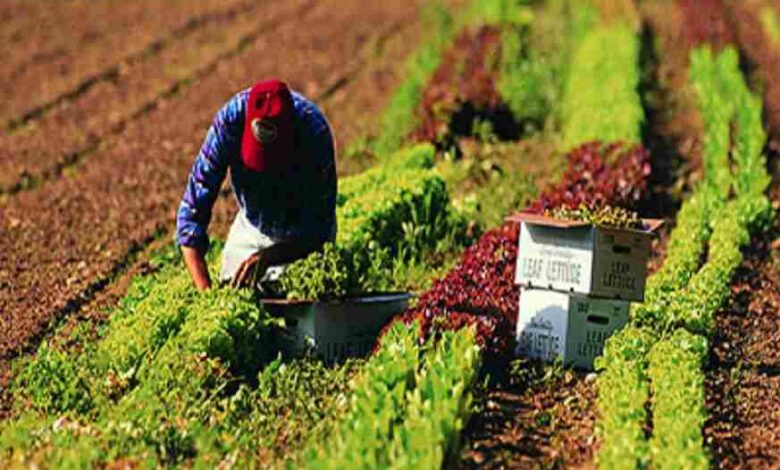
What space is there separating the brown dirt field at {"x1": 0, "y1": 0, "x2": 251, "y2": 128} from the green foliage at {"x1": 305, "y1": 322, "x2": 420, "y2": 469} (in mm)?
9532

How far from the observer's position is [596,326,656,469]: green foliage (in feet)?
21.7

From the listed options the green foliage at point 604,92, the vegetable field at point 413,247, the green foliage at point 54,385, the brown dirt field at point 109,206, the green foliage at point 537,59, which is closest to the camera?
the vegetable field at point 413,247

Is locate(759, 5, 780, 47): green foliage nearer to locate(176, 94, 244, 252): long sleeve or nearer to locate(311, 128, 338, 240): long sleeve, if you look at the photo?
locate(311, 128, 338, 240): long sleeve

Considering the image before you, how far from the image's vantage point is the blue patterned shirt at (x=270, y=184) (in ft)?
26.3

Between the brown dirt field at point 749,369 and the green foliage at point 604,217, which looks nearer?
the brown dirt field at point 749,369

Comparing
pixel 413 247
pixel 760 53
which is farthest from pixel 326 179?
pixel 760 53

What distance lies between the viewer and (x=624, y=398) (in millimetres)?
7234

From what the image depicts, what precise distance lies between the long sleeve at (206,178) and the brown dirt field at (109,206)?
1.40m

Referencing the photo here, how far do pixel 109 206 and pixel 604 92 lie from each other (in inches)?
203

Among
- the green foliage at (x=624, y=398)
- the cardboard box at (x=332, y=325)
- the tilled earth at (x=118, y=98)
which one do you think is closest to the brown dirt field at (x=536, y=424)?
the green foliage at (x=624, y=398)

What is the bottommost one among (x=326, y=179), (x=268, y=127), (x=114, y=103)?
(x=114, y=103)

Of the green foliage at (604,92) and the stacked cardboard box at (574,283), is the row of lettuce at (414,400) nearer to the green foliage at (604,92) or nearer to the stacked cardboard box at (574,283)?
the stacked cardboard box at (574,283)

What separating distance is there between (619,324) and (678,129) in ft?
25.1

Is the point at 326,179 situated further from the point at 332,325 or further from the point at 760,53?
the point at 760,53
